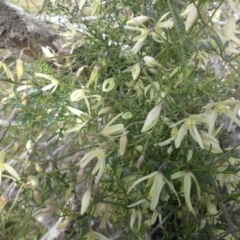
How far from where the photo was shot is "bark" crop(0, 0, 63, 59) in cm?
93

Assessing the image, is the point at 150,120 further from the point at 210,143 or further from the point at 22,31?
the point at 22,31

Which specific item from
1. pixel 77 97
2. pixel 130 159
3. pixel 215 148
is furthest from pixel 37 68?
pixel 215 148

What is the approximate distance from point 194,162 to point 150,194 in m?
0.08

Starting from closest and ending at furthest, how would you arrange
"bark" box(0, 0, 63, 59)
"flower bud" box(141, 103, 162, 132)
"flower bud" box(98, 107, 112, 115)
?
"flower bud" box(141, 103, 162, 132) < "flower bud" box(98, 107, 112, 115) < "bark" box(0, 0, 63, 59)

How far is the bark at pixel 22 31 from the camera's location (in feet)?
3.05

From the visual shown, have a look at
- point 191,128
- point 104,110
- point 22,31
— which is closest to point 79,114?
point 104,110

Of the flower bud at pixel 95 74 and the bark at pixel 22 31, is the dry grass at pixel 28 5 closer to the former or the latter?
the bark at pixel 22 31

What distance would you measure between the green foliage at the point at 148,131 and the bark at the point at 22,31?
0.21 metres

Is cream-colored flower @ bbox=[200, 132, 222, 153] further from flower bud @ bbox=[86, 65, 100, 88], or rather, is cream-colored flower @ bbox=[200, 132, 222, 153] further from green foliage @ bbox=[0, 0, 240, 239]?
flower bud @ bbox=[86, 65, 100, 88]

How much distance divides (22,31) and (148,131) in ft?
1.54

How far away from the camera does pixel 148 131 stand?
1.96 feet

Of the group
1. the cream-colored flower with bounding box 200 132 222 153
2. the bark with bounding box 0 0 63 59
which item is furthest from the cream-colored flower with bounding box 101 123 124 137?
the bark with bounding box 0 0 63 59

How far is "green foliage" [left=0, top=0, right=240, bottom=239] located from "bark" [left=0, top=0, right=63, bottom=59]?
213mm

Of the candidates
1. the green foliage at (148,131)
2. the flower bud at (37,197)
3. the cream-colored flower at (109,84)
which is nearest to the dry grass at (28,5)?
the green foliage at (148,131)
